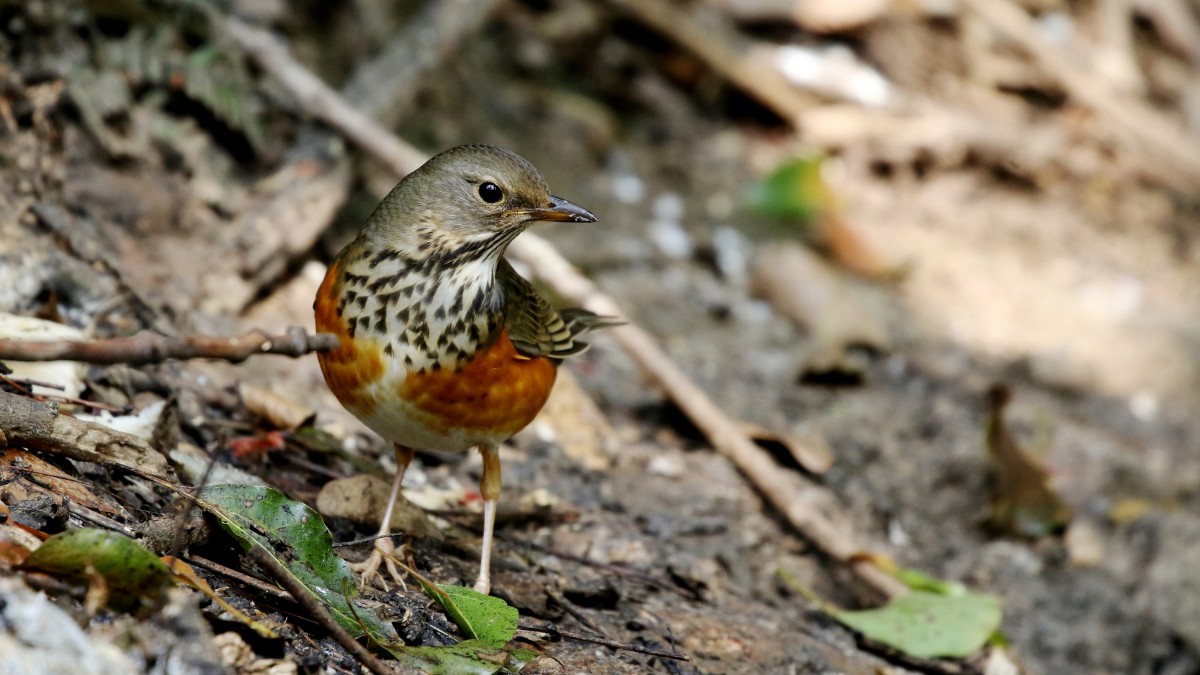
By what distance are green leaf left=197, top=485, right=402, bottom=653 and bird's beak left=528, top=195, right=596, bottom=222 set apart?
129 centimetres

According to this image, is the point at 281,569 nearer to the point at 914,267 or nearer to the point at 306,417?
the point at 306,417

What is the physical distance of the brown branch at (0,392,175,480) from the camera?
3275mm

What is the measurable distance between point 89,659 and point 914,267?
707 centimetres

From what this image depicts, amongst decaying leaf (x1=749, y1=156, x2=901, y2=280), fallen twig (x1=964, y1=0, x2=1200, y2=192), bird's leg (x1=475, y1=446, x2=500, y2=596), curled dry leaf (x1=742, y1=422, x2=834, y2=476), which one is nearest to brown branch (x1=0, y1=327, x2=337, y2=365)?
bird's leg (x1=475, y1=446, x2=500, y2=596)

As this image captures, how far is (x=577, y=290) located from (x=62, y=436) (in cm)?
323

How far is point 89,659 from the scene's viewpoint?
8.01 ft

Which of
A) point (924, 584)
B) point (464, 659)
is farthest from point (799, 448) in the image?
point (464, 659)

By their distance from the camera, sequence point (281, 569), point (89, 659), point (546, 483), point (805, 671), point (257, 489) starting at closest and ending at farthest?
point (89, 659) → point (281, 569) → point (257, 489) → point (805, 671) → point (546, 483)

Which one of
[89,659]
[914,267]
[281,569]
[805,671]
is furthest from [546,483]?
[914,267]

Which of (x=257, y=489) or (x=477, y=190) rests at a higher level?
(x=477, y=190)

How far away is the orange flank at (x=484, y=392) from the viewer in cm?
372

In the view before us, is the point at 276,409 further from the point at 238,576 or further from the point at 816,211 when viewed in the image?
the point at 816,211

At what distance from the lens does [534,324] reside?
424 centimetres

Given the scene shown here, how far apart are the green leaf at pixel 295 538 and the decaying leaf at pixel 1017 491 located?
12.5 ft
